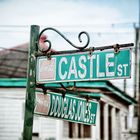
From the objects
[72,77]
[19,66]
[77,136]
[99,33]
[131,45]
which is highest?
[99,33]

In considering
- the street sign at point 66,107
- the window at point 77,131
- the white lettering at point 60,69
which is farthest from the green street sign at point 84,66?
the window at point 77,131

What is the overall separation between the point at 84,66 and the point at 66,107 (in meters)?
0.69

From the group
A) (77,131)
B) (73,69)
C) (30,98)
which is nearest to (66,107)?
(30,98)

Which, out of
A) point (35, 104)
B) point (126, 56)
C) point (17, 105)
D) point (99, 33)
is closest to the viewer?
point (126, 56)

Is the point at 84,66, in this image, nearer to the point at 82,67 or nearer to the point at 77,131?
the point at 82,67

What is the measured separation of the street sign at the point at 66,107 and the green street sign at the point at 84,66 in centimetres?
26

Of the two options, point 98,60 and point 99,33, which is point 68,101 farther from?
point 99,33

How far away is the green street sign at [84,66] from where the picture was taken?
4.03 meters

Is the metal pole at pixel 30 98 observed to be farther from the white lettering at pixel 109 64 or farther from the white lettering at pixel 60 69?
the white lettering at pixel 109 64

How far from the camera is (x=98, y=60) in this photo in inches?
163

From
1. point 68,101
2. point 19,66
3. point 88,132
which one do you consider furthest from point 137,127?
point 68,101

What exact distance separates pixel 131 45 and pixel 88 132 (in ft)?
41.1

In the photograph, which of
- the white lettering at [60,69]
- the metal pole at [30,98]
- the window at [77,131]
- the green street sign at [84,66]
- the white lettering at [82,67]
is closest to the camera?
the green street sign at [84,66]

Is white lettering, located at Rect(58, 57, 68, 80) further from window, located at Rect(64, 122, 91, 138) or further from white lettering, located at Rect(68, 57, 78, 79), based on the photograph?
window, located at Rect(64, 122, 91, 138)
